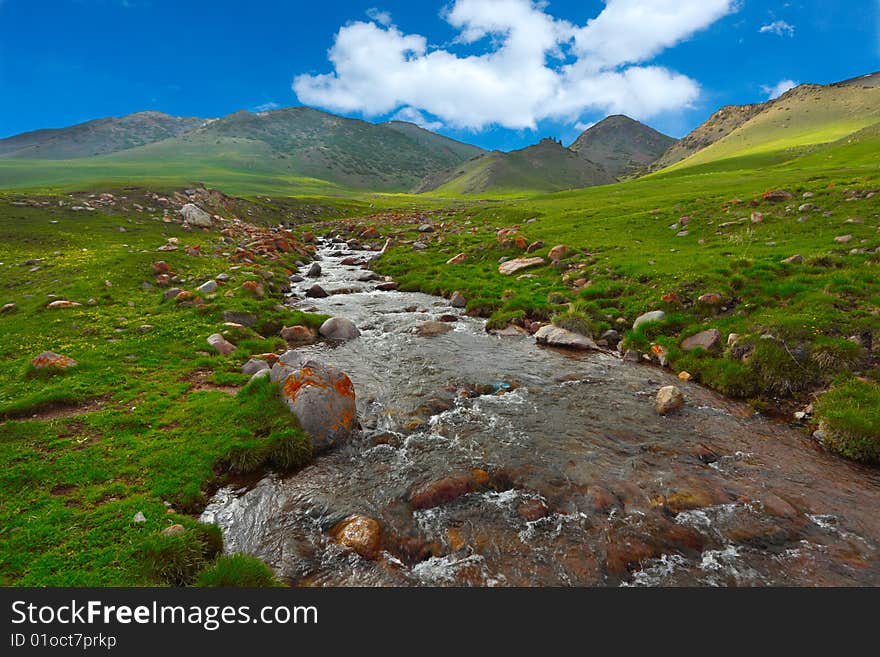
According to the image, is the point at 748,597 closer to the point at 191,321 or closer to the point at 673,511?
the point at 673,511

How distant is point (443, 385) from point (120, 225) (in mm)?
47349

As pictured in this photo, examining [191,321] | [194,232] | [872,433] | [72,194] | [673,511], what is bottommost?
[673,511]

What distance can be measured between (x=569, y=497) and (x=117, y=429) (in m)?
12.2

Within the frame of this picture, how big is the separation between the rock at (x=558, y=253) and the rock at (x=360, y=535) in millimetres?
26451

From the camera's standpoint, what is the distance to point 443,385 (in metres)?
14.7

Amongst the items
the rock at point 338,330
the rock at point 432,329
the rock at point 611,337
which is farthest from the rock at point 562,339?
the rock at point 338,330

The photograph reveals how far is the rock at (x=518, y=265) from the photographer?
3033 cm

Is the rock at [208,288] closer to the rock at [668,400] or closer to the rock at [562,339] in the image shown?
the rock at [562,339]

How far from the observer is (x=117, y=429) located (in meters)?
10.6

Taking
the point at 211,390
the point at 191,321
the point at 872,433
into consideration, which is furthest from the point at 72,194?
the point at 872,433

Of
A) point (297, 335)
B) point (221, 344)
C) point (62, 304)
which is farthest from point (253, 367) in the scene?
point (62, 304)


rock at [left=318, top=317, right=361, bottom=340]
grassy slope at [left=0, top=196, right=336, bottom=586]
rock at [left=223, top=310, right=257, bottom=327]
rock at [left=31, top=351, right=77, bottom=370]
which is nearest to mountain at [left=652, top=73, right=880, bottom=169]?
rock at [left=318, top=317, right=361, bottom=340]

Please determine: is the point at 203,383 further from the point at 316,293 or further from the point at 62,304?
the point at 316,293

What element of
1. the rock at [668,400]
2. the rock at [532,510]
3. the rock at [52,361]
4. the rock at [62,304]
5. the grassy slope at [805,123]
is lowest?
the rock at [532,510]
